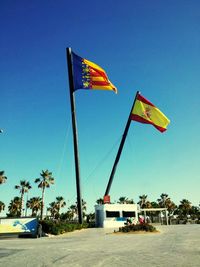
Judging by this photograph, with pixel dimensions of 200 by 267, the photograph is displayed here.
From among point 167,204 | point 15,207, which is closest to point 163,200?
point 167,204

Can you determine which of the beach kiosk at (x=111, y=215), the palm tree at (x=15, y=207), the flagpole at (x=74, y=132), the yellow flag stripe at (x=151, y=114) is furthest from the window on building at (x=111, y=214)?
the palm tree at (x=15, y=207)

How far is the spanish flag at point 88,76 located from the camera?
109 ft

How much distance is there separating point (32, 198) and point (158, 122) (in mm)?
60129

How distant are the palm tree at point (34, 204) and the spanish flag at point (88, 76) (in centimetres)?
5885

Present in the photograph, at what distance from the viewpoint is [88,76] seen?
34.1 m

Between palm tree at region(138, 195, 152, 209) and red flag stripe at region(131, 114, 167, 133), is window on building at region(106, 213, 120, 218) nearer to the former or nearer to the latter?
red flag stripe at region(131, 114, 167, 133)

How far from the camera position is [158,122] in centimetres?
3962

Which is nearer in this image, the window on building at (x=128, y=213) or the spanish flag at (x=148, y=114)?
the spanish flag at (x=148, y=114)

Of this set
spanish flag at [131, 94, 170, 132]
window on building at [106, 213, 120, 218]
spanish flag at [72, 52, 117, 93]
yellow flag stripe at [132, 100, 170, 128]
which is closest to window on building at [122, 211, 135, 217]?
window on building at [106, 213, 120, 218]

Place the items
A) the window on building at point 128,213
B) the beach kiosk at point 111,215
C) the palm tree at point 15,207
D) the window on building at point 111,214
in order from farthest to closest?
the palm tree at point 15,207 → the window on building at point 128,213 → the window on building at point 111,214 → the beach kiosk at point 111,215

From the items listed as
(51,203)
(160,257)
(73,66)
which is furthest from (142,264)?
(51,203)

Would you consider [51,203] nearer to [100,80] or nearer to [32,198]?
[32,198]

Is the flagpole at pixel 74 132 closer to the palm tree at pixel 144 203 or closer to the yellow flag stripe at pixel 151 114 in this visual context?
the yellow flag stripe at pixel 151 114

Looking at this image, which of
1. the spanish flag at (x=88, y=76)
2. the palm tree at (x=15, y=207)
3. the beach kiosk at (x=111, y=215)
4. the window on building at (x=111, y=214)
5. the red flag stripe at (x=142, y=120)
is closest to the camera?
the spanish flag at (x=88, y=76)
